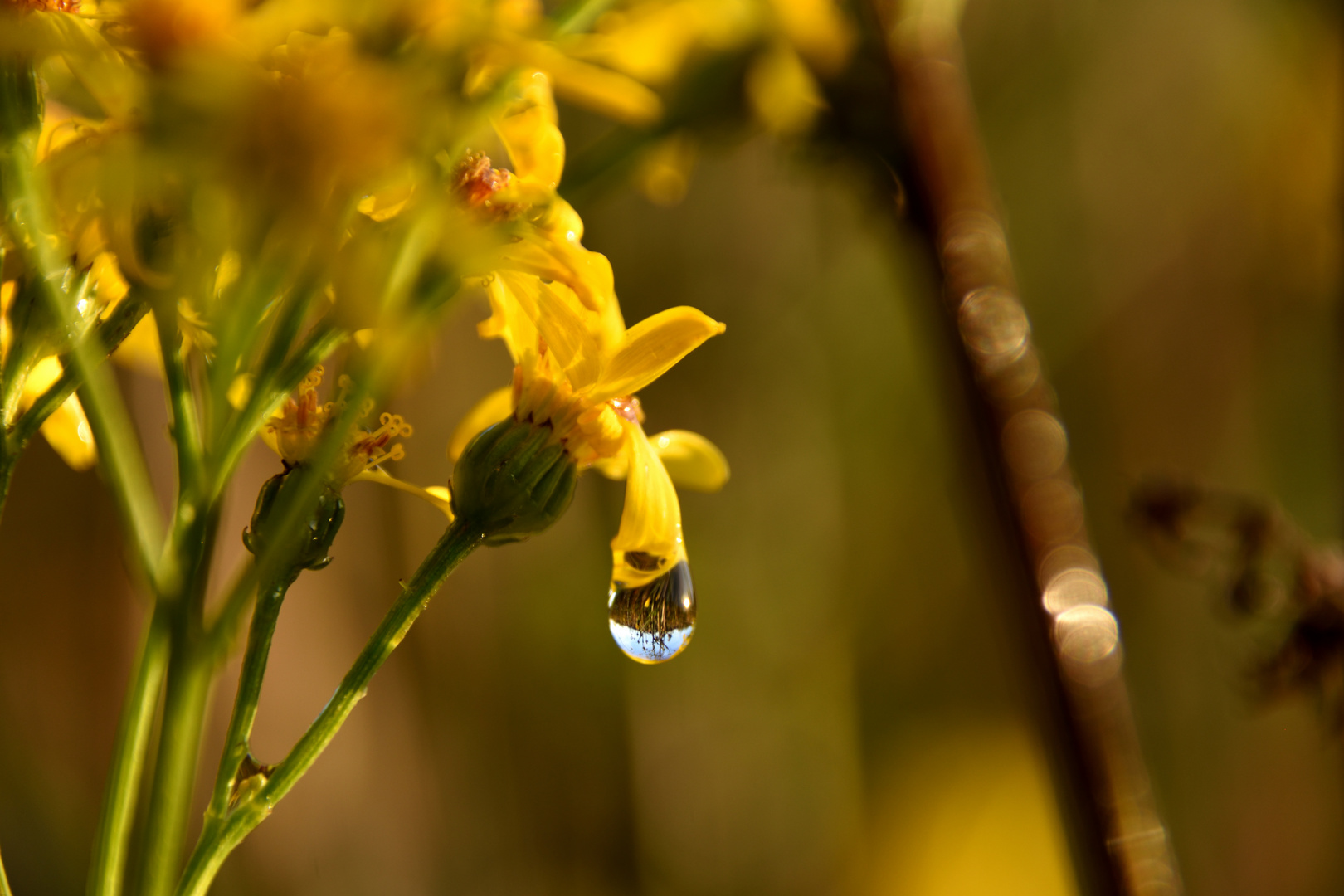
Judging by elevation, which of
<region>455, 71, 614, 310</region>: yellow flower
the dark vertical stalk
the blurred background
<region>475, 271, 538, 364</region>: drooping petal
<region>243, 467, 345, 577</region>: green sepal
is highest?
<region>455, 71, 614, 310</region>: yellow flower

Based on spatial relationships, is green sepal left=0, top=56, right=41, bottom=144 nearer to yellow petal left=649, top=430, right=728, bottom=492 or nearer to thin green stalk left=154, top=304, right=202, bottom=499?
thin green stalk left=154, top=304, right=202, bottom=499

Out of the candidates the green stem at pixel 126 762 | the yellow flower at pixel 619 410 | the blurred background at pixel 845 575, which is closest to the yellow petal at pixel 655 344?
the yellow flower at pixel 619 410

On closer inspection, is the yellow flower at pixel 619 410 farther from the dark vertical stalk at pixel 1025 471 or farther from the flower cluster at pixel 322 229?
the dark vertical stalk at pixel 1025 471

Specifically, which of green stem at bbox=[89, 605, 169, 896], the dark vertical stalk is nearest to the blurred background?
the dark vertical stalk

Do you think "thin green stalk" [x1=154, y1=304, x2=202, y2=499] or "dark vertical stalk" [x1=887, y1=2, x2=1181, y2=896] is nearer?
"thin green stalk" [x1=154, y1=304, x2=202, y2=499]

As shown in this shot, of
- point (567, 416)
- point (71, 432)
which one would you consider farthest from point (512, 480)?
point (71, 432)

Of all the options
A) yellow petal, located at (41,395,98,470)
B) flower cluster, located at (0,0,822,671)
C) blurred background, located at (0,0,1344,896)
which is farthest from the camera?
blurred background, located at (0,0,1344,896)

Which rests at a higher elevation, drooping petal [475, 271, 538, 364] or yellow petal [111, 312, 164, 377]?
drooping petal [475, 271, 538, 364]

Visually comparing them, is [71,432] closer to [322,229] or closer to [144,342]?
[144,342]
